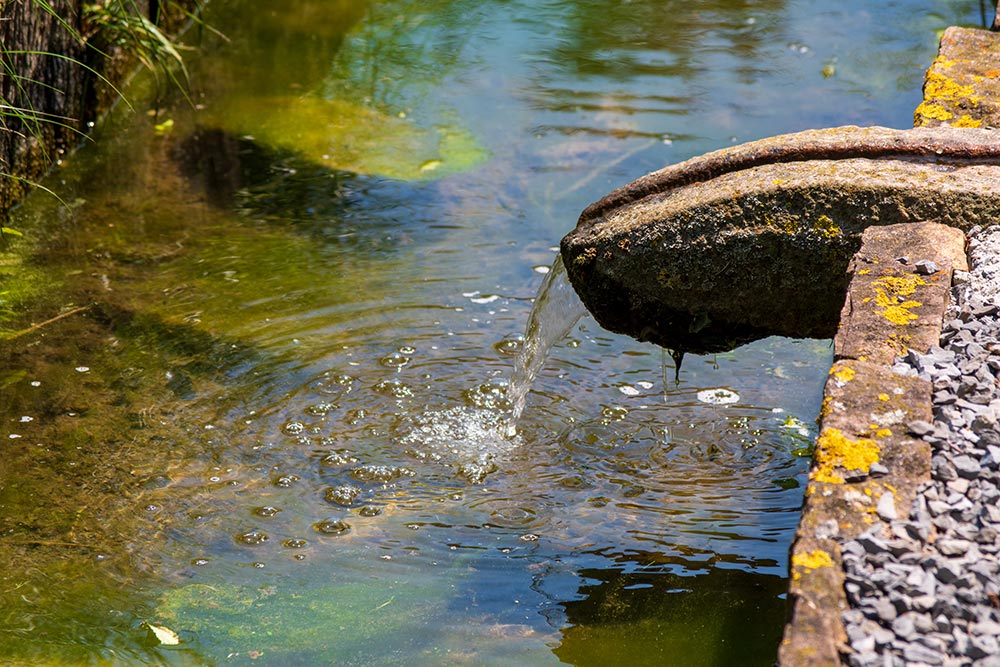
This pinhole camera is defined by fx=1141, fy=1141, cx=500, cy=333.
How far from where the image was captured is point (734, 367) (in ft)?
13.1

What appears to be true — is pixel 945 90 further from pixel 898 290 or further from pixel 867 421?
pixel 867 421

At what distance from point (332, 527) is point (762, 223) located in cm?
143

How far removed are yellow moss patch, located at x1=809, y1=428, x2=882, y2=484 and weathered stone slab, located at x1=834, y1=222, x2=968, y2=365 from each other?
0.29 meters

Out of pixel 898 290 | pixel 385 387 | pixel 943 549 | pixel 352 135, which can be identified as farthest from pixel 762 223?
pixel 352 135

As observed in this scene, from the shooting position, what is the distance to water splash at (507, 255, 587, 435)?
3.40m

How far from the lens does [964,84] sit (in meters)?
3.49

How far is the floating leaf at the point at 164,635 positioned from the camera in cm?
273

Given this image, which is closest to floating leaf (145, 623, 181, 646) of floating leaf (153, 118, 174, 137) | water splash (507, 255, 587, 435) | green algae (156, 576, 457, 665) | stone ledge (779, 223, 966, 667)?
green algae (156, 576, 457, 665)

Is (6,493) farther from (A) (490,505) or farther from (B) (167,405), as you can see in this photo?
(A) (490,505)

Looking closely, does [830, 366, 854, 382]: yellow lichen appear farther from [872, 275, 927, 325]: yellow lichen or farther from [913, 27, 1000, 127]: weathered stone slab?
[913, 27, 1000, 127]: weathered stone slab

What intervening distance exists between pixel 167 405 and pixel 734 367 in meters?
1.93

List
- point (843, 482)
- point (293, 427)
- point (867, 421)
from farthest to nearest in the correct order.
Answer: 1. point (293, 427)
2. point (867, 421)
3. point (843, 482)

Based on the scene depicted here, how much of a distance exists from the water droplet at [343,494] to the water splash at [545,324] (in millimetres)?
583

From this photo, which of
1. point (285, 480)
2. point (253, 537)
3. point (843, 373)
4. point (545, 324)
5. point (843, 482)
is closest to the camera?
point (843, 482)
